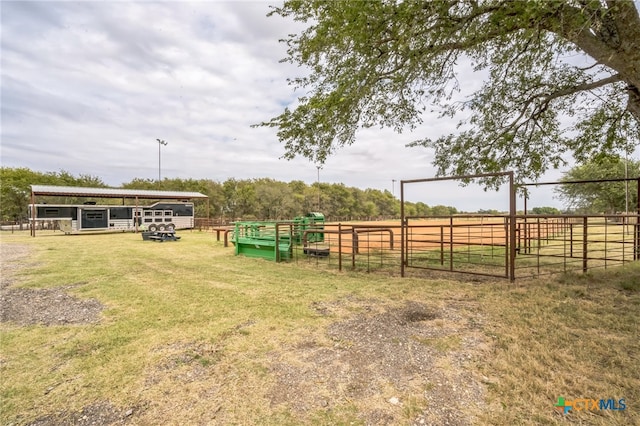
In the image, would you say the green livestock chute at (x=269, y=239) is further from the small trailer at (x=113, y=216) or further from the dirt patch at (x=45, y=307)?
the small trailer at (x=113, y=216)

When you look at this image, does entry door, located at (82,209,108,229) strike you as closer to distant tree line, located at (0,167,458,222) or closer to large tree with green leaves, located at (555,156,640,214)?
distant tree line, located at (0,167,458,222)

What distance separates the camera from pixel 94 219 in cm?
2258

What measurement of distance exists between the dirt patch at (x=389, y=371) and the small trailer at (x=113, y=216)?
54.7ft

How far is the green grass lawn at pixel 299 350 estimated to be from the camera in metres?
2.32

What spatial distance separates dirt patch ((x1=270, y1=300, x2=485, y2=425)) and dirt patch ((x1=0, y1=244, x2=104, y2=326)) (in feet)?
11.1

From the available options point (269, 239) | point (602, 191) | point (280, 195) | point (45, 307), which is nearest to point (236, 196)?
point (280, 195)

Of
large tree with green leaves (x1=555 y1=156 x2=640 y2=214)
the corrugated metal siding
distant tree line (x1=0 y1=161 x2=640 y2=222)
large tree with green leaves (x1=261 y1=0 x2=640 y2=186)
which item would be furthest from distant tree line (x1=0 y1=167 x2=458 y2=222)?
large tree with green leaves (x1=261 y1=0 x2=640 y2=186)

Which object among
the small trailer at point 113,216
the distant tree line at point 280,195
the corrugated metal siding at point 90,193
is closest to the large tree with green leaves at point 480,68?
the distant tree line at point 280,195

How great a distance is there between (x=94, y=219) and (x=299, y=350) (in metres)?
25.5

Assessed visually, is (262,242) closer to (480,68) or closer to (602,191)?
(480,68)

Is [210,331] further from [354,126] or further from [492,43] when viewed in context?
[492,43]

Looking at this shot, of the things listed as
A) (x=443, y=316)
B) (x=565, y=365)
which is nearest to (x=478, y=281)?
(x=443, y=316)

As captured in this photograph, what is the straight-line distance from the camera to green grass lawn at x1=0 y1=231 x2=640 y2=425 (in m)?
2.32

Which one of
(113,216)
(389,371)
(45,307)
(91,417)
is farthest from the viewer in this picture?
(113,216)
